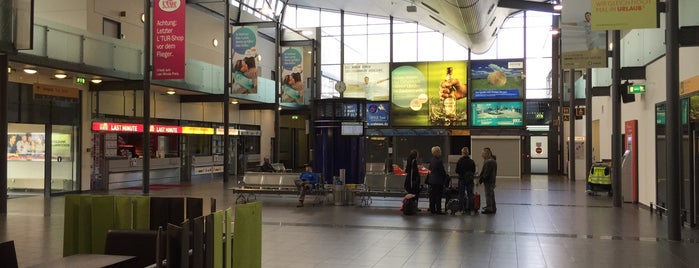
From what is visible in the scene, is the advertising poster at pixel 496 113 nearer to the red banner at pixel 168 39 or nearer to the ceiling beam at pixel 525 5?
the ceiling beam at pixel 525 5

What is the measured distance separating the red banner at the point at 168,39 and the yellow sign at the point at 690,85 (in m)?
13.0

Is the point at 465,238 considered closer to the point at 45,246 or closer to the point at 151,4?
the point at 45,246

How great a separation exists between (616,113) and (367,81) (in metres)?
20.5

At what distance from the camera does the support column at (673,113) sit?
31.6 ft

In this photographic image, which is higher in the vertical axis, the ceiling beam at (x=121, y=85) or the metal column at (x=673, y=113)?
the ceiling beam at (x=121, y=85)

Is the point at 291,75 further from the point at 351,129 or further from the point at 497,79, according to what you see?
the point at 497,79

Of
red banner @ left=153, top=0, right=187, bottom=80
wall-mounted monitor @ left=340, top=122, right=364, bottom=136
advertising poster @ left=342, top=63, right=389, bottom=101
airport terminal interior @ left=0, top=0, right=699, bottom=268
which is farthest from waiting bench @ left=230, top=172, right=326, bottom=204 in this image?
advertising poster @ left=342, top=63, right=389, bottom=101

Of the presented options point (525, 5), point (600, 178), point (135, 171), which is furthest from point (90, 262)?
point (525, 5)

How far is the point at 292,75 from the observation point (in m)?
26.7

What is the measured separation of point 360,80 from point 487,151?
21.4 meters

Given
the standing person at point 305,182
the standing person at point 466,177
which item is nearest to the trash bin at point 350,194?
the standing person at point 305,182

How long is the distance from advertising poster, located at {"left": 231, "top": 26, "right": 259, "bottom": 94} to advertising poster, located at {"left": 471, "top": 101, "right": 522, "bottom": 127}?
1451 centimetres

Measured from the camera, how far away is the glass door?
18641 mm

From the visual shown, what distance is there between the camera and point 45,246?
8781 mm
